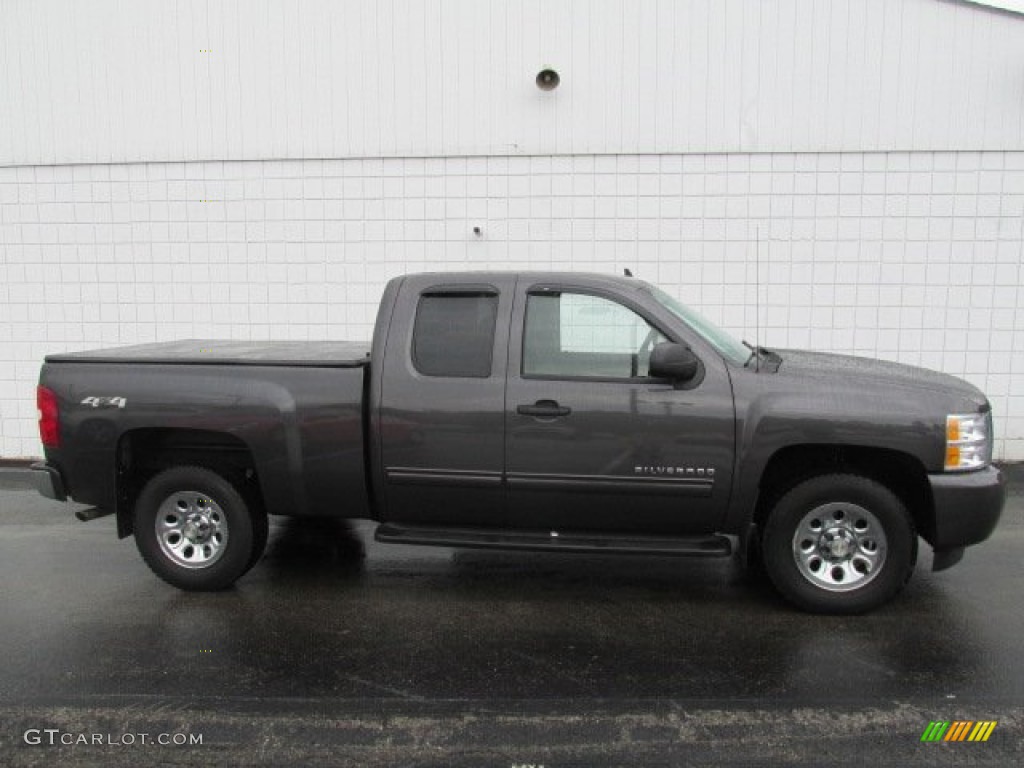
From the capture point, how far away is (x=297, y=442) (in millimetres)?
4516

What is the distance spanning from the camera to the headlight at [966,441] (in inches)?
161

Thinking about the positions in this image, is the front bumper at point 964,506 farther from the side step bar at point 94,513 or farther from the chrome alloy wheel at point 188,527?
the side step bar at point 94,513

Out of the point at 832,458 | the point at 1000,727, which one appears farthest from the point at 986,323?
the point at 1000,727

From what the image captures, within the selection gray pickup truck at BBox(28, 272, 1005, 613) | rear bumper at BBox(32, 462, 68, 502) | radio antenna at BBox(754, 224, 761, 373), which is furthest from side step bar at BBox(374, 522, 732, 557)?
radio antenna at BBox(754, 224, 761, 373)

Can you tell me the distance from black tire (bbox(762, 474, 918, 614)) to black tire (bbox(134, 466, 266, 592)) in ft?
9.94

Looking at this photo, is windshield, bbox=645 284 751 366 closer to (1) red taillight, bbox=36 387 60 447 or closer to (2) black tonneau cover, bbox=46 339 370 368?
(2) black tonneau cover, bbox=46 339 370 368

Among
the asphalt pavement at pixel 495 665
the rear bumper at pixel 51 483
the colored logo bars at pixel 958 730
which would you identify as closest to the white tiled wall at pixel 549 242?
the asphalt pavement at pixel 495 665

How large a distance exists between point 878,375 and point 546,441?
73.3 inches

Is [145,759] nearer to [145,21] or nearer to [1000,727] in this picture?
[1000,727]

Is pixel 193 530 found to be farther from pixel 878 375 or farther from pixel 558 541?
pixel 878 375

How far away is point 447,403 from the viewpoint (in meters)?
4.40

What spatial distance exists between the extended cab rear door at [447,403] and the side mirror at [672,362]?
84cm

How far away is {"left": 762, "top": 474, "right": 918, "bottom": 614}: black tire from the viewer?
4.21m

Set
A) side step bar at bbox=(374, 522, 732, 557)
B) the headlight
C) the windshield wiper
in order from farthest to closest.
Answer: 1. the windshield wiper
2. side step bar at bbox=(374, 522, 732, 557)
3. the headlight
